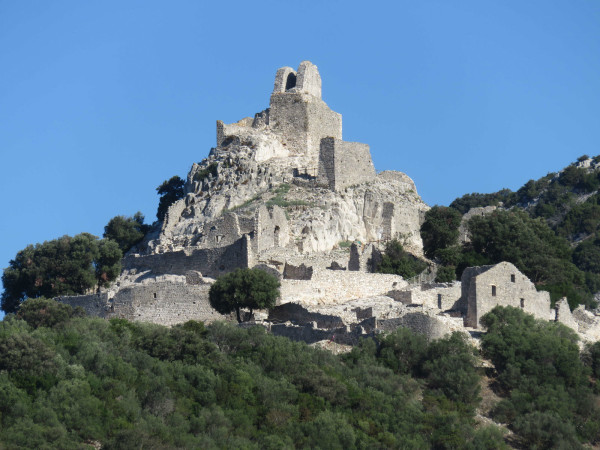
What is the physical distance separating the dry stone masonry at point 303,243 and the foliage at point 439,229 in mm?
743

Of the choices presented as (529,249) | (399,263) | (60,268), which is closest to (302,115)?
(399,263)

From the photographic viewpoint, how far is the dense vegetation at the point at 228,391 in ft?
138

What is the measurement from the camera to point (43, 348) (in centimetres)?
4553

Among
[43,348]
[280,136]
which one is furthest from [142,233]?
[43,348]

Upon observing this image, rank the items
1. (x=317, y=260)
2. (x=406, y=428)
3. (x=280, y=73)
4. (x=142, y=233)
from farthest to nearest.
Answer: (x=280, y=73) < (x=142, y=233) < (x=317, y=260) < (x=406, y=428)

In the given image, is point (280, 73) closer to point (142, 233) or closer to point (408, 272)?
point (142, 233)

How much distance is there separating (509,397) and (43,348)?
1574cm

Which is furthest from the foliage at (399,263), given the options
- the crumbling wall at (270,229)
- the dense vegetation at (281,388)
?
the dense vegetation at (281,388)

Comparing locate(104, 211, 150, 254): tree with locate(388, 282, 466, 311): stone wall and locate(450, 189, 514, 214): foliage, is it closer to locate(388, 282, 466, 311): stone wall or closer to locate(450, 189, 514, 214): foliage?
locate(388, 282, 466, 311): stone wall

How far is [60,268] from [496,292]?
21.1 metres

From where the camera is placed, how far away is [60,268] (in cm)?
6306

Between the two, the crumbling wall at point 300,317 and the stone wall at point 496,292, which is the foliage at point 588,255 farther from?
the crumbling wall at point 300,317

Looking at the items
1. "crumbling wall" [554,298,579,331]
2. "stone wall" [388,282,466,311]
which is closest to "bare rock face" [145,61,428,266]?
"stone wall" [388,282,466,311]

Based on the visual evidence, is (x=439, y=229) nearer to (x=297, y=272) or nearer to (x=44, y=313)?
(x=297, y=272)
